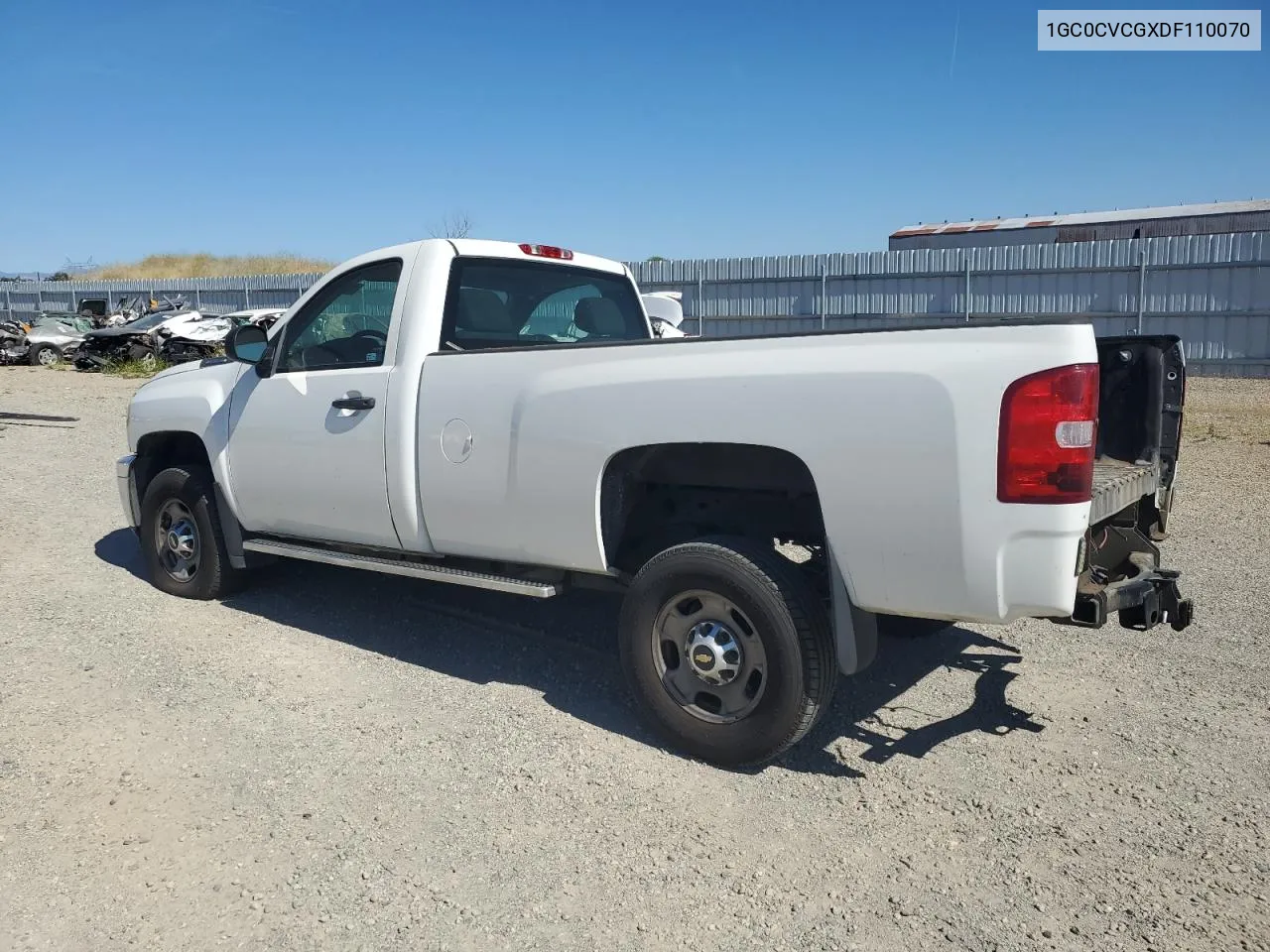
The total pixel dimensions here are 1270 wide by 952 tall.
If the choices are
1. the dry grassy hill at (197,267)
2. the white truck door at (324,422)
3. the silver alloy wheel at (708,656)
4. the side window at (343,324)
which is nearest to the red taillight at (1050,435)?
the silver alloy wheel at (708,656)

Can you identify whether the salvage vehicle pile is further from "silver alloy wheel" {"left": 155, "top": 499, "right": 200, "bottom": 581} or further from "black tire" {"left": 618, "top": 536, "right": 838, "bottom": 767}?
"black tire" {"left": 618, "top": 536, "right": 838, "bottom": 767}

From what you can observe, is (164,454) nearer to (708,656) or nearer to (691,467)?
(691,467)

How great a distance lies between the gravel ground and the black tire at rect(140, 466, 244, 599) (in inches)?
8.5

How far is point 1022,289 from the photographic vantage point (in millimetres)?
21406

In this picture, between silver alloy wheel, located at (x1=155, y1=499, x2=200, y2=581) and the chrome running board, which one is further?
silver alloy wheel, located at (x1=155, y1=499, x2=200, y2=581)

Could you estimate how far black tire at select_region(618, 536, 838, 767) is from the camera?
3748 millimetres

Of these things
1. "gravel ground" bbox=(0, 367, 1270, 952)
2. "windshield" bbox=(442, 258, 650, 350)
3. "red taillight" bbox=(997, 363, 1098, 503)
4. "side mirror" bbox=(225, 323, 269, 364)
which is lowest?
"gravel ground" bbox=(0, 367, 1270, 952)

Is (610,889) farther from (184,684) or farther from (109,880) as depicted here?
(184,684)

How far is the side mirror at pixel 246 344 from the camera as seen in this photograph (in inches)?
220

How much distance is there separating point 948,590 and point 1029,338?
85 centimetres

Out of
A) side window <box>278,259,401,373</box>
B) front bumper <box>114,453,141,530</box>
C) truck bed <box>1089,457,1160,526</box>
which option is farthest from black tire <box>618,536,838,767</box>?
front bumper <box>114,453,141,530</box>

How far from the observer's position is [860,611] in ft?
12.4

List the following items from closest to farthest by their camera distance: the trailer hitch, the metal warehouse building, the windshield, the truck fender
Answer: the trailer hitch → the truck fender → the windshield → the metal warehouse building

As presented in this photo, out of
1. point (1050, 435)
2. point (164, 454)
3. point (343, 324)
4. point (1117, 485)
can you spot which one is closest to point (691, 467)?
point (1050, 435)
